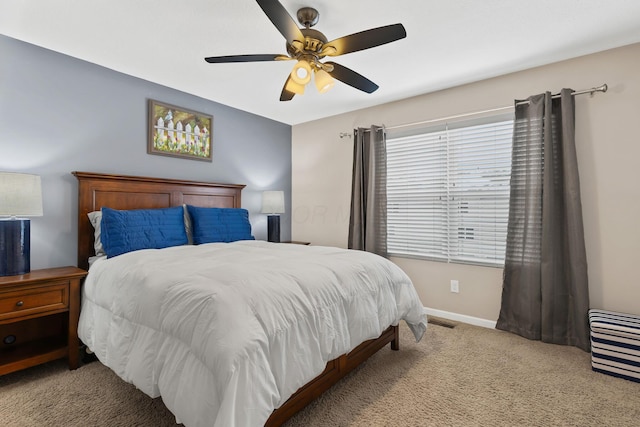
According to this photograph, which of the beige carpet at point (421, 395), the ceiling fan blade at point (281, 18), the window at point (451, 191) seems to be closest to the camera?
the ceiling fan blade at point (281, 18)

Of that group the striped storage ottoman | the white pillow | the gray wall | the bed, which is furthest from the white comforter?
the striped storage ottoman

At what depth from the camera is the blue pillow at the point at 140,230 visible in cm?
243

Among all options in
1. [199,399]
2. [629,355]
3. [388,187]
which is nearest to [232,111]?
[388,187]

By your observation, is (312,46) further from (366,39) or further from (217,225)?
(217,225)

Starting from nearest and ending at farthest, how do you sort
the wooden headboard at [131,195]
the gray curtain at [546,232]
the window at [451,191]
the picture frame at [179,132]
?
1. the gray curtain at [546,232]
2. the wooden headboard at [131,195]
3. the window at [451,191]
4. the picture frame at [179,132]

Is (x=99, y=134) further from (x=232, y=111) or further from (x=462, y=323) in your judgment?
(x=462, y=323)

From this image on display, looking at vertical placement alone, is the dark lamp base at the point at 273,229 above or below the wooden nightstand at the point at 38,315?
above

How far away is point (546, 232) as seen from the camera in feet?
8.60

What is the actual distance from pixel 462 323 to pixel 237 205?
288 cm

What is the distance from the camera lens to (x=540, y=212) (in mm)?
2689

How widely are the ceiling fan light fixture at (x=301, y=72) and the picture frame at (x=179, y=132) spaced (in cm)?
189

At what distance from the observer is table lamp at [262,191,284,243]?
13.1 ft

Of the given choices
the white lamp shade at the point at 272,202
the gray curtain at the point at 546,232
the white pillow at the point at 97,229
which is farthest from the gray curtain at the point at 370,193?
the white pillow at the point at 97,229

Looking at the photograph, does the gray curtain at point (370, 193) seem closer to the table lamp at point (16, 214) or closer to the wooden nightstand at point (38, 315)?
the wooden nightstand at point (38, 315)
